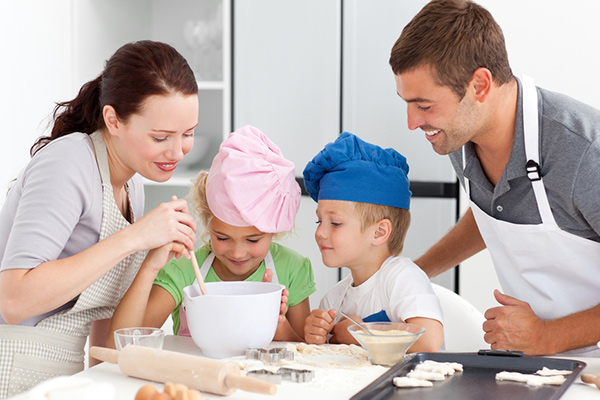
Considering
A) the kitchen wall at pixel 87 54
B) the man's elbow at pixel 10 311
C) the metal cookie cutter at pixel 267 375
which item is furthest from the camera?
the kitchen wall at pixel 87 54

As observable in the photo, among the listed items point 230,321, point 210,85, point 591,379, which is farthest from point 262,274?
point 210,85

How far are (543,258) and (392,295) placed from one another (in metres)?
0.35

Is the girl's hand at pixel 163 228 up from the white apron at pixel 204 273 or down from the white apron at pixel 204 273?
up

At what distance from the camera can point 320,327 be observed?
4.75 feet

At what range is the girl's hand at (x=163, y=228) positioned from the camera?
4.49 feet

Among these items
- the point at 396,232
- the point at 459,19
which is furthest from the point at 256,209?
the point at 459,19

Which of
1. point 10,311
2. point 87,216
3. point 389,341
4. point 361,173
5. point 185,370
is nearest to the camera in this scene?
point 185,370

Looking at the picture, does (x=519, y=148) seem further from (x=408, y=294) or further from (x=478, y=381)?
(x=478, y=381)

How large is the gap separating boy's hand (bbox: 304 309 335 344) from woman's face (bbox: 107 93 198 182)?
457 millimetres

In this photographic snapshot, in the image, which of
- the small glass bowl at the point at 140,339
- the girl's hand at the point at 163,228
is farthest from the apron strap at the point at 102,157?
the small glass bowl at the point at 140,339

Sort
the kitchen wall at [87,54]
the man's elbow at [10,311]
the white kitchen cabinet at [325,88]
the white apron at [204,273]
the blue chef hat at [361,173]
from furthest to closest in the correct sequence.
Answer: the white kitchen cabinet at [325,88], the kitchen wall at [87,54], the white apron at [204,273], the blue chef hat at [361,173], the man's elbow at [10,311]

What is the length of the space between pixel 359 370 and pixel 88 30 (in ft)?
7.49

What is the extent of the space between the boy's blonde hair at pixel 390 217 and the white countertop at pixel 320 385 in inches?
18.4

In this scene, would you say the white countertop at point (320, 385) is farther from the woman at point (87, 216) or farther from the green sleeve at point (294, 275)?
the green sleeve at point (294, 275)
